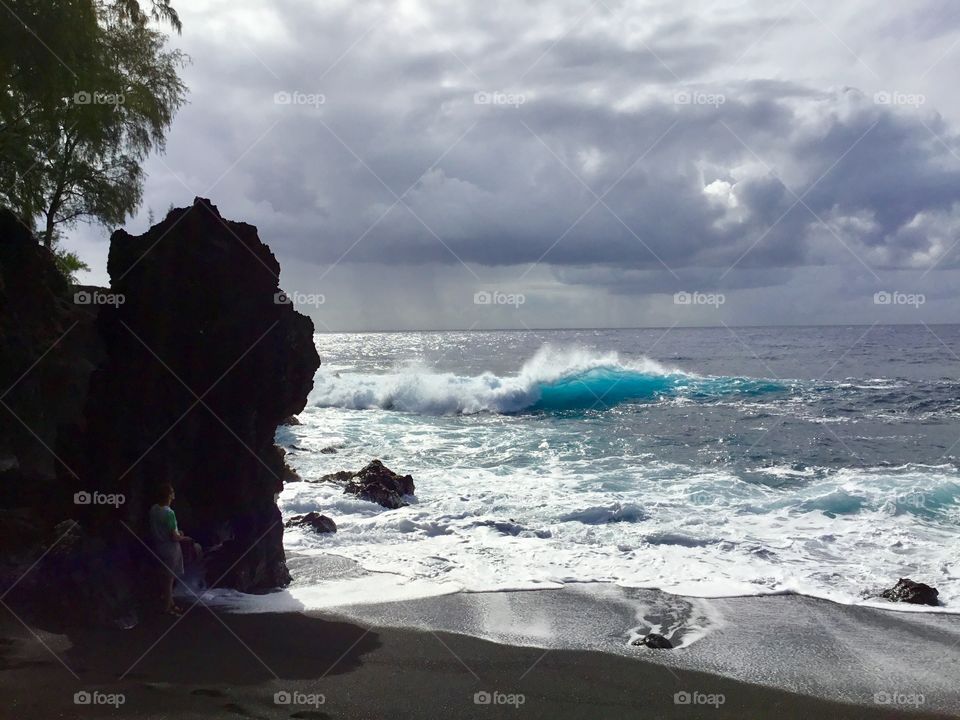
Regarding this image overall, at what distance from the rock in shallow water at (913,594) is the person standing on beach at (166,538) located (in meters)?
8.92

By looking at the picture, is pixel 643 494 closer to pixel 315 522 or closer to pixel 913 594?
pixel 913 594

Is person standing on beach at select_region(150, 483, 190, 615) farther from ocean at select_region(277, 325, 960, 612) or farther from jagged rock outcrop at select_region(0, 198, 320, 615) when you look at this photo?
ocean at select_region(277, 325, 960, 612)

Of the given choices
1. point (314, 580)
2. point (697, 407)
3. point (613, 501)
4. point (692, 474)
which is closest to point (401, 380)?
point (697, 407)

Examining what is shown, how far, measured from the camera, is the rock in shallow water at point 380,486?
1504 centimetres

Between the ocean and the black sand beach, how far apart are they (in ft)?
5.94

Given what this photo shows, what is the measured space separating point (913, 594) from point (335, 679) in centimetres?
754

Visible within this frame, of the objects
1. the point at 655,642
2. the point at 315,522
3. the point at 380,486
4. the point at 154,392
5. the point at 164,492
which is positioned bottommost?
the point at 655,642

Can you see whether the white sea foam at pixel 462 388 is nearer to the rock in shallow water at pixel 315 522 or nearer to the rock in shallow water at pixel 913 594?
the rock in shallow water at pixel 315 522

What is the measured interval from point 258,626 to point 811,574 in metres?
7.74

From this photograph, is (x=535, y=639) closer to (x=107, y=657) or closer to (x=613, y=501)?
(x=107, y=657)

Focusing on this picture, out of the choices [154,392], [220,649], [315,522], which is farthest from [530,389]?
[220,649]

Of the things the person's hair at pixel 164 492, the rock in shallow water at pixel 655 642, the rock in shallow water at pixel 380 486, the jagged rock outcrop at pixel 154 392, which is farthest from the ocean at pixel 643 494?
the person's hair at pixel 164 492

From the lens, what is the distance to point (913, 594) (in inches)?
384

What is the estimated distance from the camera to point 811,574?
35.8 feet
